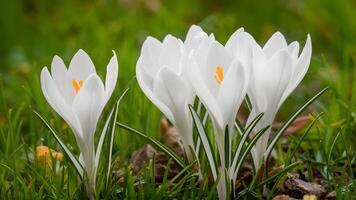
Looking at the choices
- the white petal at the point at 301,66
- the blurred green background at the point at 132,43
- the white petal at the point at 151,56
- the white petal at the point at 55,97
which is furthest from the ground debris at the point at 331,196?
the white petal at the point at 55,97

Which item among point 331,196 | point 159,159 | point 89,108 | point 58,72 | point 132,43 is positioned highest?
point 132,43

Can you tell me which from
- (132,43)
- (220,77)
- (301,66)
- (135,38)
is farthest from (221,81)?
(135,38)

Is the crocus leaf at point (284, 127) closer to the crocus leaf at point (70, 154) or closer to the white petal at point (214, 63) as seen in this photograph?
the white petal at point (214, 63)

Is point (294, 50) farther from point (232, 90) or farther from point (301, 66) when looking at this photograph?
point (232, 90)

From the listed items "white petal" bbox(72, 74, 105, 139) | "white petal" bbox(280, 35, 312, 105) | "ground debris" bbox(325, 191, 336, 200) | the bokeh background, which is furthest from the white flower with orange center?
the bokeh background

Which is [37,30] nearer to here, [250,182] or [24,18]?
[24,18]

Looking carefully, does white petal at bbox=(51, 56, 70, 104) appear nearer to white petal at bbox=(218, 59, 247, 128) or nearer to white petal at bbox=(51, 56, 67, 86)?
white petal at bbox=(51, 56, 67, 86)

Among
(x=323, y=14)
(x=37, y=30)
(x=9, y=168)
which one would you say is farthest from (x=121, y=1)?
(x=9, y=168)
